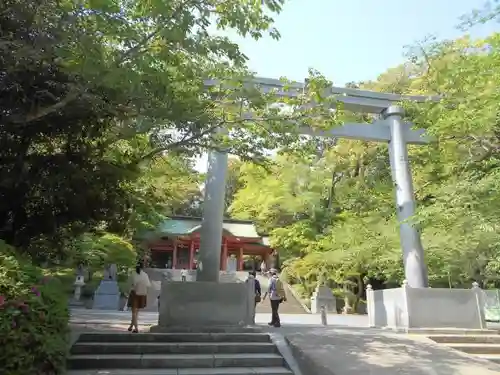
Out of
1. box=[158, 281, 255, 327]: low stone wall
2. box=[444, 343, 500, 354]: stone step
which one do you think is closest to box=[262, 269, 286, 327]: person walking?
box=[158, 281, 255, 327]: low stone wall

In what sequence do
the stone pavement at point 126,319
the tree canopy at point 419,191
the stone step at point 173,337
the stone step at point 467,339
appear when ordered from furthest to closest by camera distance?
the stone pavement at point 126,319 < the stone step at point 467,339 < the tree canopy at point 419,191 < the stone step at point 173,337

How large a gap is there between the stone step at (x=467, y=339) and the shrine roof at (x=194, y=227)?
2205 cm

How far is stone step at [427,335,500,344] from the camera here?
938cm

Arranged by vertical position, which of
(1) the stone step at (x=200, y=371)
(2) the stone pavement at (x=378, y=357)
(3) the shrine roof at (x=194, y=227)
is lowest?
(1) the stone step at (x=200, y=371)

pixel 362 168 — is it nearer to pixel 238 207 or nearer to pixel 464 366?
pixel 238 207

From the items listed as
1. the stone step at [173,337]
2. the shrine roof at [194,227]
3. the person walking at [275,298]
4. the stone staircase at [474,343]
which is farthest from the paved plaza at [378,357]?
the shrine roof at [194,227]

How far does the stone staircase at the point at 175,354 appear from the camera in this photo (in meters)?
6.62

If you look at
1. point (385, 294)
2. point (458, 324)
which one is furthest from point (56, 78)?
point (458, 324)

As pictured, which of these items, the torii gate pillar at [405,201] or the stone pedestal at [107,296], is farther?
the stone pedestal at [107,296]

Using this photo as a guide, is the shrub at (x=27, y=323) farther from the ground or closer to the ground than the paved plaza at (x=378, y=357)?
farther from the ground

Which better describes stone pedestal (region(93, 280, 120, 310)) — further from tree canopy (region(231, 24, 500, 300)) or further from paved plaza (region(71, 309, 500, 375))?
paved plaza (region(71, 309, 500, 375))

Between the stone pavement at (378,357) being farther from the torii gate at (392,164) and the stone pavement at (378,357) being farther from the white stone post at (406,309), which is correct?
the torii gate at (392,164)

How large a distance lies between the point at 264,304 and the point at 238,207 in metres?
9.74

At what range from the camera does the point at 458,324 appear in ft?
34.9
